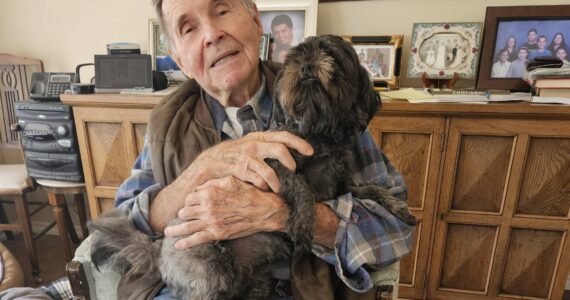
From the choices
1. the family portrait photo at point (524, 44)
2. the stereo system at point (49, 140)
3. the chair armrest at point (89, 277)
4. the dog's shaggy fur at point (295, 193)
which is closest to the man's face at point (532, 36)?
the family portrait photo at point (524, 44)

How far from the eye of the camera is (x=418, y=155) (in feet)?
5.17

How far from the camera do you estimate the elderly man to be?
0.90 meters

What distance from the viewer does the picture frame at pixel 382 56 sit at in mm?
1724

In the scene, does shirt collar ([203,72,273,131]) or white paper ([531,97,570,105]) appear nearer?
shirt collar ([203,72,273,131])

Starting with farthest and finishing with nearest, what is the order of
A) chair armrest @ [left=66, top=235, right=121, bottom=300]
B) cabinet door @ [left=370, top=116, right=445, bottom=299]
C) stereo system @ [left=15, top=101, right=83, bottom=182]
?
stereo system @ [left=15, top=101, right=83, bottom=182] < cabinet door @ [left=370, top=116, right=445, bottom=299] < chair armrest @ [left=66, top=235, right=121, bottom=300]

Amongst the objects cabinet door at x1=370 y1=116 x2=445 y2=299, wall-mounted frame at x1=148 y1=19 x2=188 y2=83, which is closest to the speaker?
wall-mounted frame at x1=148 y1=19 x2=188 y2=83

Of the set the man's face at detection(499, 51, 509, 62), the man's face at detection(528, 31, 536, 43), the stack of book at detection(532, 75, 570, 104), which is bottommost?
the stack of book at detection(532, 75, 570, 104)

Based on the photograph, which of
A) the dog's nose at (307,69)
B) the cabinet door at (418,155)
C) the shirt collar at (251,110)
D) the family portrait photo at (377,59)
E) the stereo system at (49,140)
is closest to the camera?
the dog's nose at (307,69)

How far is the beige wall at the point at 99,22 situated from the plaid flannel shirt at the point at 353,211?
954mm

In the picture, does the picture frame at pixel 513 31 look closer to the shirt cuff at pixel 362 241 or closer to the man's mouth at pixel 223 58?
the shirt cuff at pixel 362 241

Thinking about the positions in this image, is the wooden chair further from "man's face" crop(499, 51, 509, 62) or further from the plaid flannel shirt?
"man's face" crop(499, 51, 509, 62)

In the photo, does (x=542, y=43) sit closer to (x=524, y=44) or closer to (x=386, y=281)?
(x=524, y=44)

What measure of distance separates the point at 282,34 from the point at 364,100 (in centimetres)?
101

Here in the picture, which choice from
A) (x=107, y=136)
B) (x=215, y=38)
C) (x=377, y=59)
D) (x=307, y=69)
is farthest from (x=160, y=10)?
(x=377, y=59)
